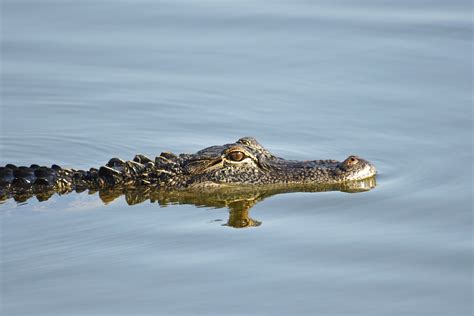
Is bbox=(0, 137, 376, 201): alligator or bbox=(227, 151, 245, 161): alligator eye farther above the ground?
bbox=(227, 151, 245, 161): alligator eye

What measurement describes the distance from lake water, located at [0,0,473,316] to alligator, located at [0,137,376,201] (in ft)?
1.22

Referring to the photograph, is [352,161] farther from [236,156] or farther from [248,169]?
[236,156]

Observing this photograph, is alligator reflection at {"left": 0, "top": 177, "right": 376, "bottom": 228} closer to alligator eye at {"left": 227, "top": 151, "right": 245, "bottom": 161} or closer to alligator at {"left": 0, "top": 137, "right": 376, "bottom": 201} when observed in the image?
alligator at {"left": 0, "top": 137, "right": 376, "bottom": 201}

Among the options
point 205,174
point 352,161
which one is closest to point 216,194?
point 205,174

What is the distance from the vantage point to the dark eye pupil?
1393cm

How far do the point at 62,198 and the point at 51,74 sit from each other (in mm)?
4883

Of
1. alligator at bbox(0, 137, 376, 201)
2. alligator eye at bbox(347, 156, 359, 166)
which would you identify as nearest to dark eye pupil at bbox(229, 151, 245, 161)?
alligator at bbox(0, 137, 376, 201)

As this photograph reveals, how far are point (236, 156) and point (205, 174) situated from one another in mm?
407

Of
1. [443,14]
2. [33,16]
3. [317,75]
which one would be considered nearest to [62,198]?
[317,75]

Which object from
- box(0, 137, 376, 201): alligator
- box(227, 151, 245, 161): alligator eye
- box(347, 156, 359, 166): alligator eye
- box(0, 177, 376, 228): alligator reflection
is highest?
box(347, 156, 359, 166): alligator eye

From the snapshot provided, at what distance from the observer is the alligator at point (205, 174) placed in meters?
13.9

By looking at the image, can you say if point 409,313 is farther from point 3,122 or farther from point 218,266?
point 3,122

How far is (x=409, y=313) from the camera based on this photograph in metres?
9.96

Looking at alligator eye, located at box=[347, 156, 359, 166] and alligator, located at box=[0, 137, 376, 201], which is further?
alligator eye, located at box=[347, 156, 359, 166]
